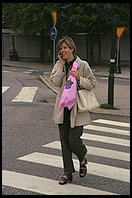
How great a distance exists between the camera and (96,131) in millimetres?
8367

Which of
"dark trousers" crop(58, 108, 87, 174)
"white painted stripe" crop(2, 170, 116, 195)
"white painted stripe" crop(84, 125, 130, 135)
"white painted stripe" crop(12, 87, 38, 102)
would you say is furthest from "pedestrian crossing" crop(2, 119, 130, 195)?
"white painted stripe" crop(12, 87, 38, 102)

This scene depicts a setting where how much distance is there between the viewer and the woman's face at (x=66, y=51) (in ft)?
15.6

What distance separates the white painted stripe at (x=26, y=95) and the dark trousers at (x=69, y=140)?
8356 mm

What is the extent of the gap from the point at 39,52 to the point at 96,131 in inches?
1110

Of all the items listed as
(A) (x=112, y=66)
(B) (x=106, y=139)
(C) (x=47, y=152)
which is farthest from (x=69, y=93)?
(A) (x=112, y=66)

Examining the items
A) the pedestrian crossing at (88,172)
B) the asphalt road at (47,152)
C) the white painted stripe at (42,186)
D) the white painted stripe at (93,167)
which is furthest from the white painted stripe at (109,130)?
the white painted stripe at (42,186)

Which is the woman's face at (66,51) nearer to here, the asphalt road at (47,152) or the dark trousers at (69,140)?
the dark trousers at (69,140)

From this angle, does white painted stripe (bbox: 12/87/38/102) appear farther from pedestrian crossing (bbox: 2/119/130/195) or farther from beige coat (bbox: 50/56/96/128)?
beige coat (bbox: 50/56/96/128)

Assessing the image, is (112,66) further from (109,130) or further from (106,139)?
(106,139)

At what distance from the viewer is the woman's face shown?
476 cm

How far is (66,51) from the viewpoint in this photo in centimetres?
475

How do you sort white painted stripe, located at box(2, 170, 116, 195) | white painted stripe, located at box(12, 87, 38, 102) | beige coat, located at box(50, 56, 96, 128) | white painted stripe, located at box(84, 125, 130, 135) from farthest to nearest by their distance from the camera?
white painted stripe, located at box(12, 87, 38, 102)
white painted stripe, located at box(84, 125, 130, 135)
beige coat, located at box(50, 56, 96, 128)
white painted stripe, located at box(2, 170, 116, 195)

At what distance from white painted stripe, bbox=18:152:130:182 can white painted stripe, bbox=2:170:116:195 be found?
65 centimetres

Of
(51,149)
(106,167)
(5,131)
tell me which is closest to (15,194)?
(106,167)
